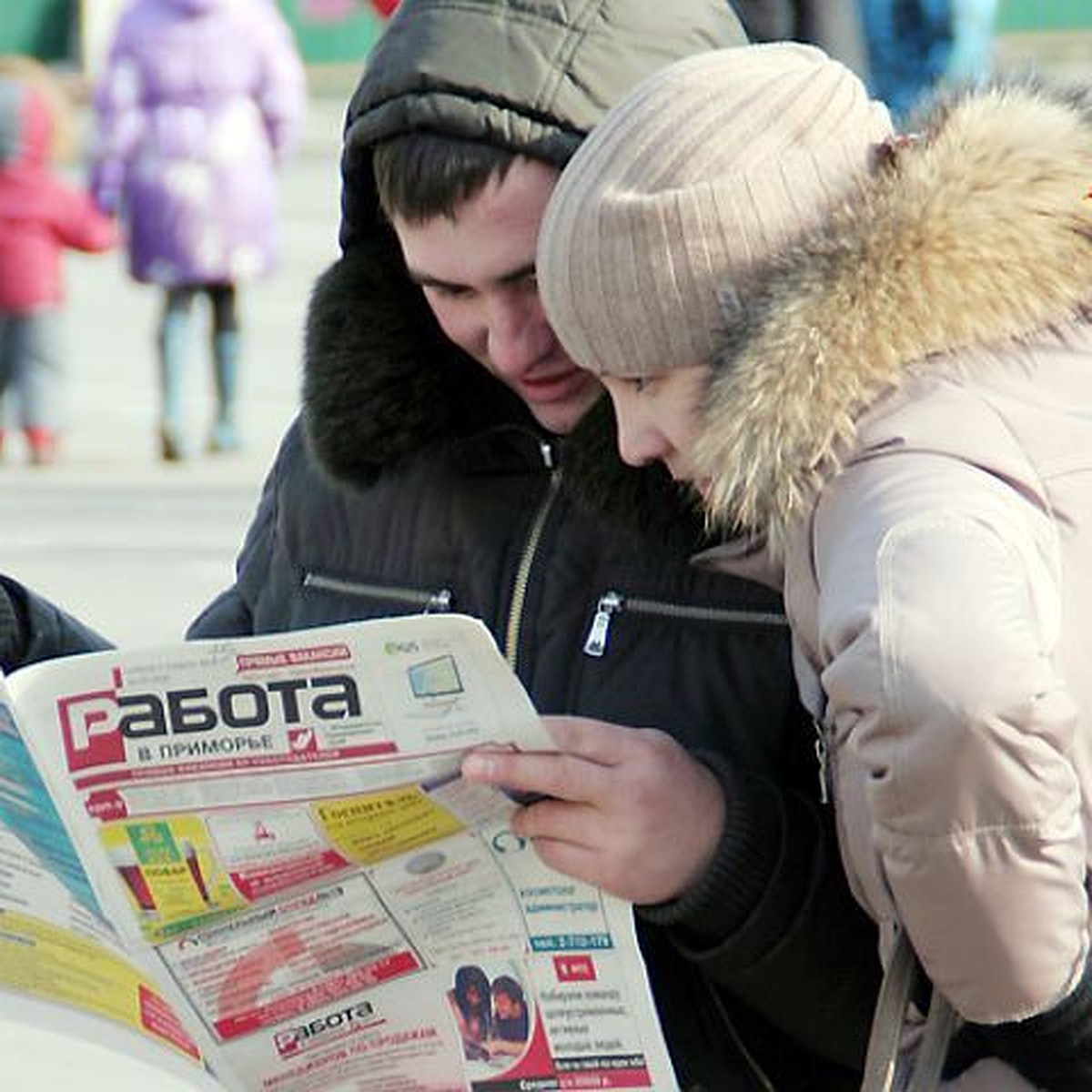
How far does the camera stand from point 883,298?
6.55ft

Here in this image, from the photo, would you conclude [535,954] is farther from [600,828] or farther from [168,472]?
[168,472]

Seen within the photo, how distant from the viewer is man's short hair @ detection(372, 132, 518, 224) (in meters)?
2.42

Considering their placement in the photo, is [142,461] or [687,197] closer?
[687,197]

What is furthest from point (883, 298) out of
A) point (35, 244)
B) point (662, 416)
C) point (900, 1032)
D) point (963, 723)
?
point (35, 244)

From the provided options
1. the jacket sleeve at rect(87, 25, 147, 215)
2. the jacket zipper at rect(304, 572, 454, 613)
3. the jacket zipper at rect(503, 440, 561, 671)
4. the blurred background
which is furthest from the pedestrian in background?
the jacket zipper at rect(503, 440, 561, 671)

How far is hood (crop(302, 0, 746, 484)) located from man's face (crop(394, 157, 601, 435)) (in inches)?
1.5

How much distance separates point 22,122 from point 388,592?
7.12 m

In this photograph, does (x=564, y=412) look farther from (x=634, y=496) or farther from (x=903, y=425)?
(x=903, y=425)

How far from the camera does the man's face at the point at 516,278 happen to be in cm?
243

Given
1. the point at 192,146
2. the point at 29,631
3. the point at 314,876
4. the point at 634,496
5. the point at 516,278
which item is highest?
the point at 516,278

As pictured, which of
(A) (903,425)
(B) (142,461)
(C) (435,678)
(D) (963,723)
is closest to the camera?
(D) (963,723)

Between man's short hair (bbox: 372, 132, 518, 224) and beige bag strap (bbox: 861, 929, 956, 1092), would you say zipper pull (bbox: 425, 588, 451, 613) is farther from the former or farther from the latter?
beige bag strap (bbox: 861, 929, 956, 1092)

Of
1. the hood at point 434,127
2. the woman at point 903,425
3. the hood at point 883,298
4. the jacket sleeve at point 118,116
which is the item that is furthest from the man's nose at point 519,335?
the jacket sleeve at point 118,116

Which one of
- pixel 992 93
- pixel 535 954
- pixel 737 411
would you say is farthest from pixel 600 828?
pixel 992 93
